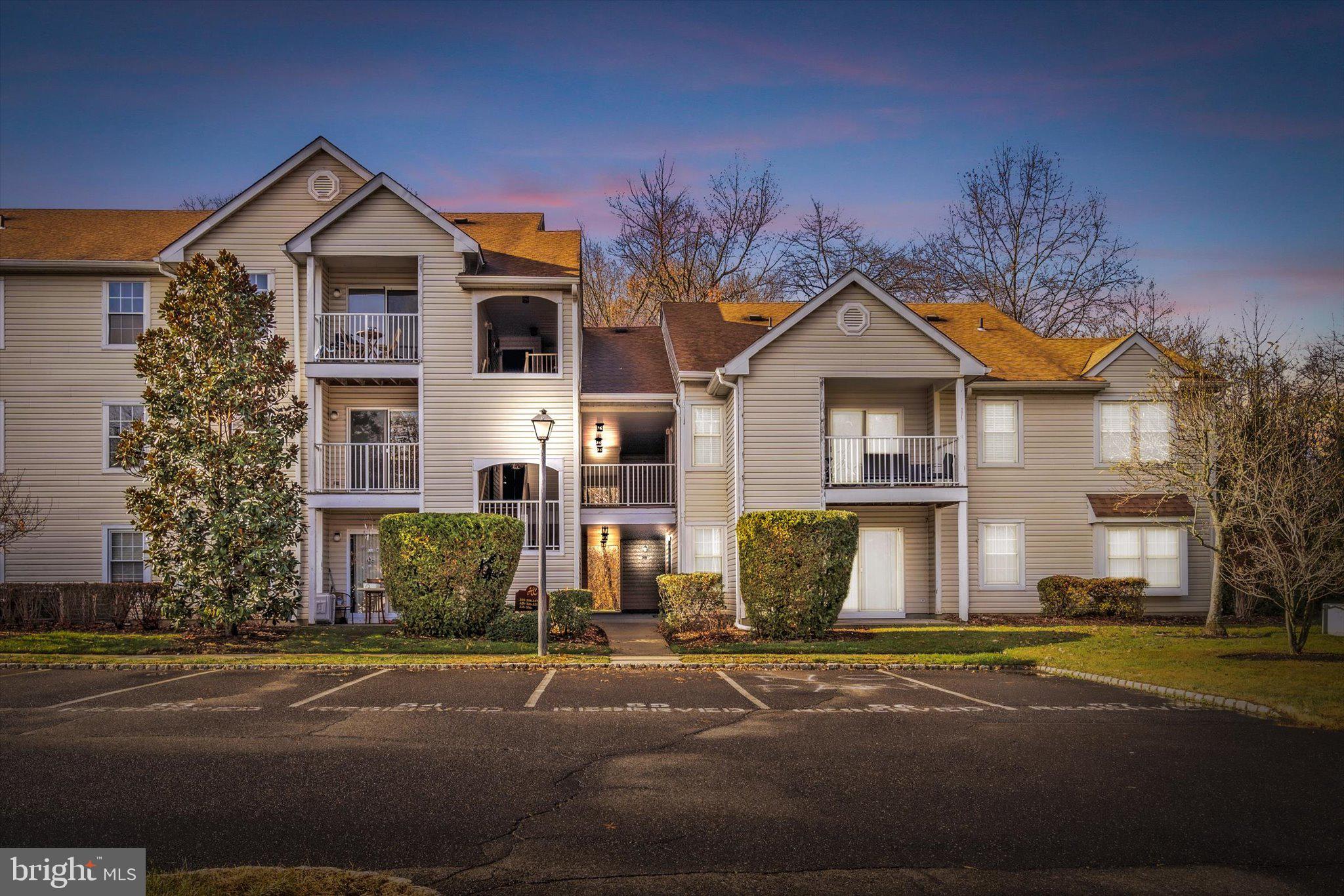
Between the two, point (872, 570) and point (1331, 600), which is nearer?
point (1331, 600)

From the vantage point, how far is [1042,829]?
21.1ft

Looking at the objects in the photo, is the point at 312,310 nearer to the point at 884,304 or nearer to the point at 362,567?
the point at 362,567

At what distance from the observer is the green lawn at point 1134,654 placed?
39.1 feet

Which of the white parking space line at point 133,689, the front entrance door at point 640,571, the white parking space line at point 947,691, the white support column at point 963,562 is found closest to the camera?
the white parking space line at point 133,689

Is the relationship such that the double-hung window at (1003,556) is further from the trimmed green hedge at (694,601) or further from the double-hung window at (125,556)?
the double-hung window at (125,556)

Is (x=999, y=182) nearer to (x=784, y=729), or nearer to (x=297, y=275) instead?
(x=297, y=275)

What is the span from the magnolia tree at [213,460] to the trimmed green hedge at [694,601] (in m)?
6.93

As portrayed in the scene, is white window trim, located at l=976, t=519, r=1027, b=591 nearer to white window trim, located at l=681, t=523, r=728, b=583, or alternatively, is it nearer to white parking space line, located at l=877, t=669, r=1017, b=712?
white window trim, located at l=681, t=523, r=728, b=583

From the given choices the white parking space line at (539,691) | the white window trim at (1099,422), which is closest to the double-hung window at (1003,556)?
the white window trim at (1099,422)

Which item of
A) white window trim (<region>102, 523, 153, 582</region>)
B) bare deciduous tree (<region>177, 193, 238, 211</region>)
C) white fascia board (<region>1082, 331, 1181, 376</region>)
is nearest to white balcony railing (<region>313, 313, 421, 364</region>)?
white window trim (<region>102, 523, 153, 582</region>)

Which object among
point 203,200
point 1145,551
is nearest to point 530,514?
point 1145,551

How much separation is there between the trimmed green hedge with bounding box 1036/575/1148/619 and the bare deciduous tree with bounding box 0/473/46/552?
23.2 metres

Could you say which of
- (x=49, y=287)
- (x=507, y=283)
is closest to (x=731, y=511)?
(x=507, y=283)

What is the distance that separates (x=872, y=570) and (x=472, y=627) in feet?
34.3
